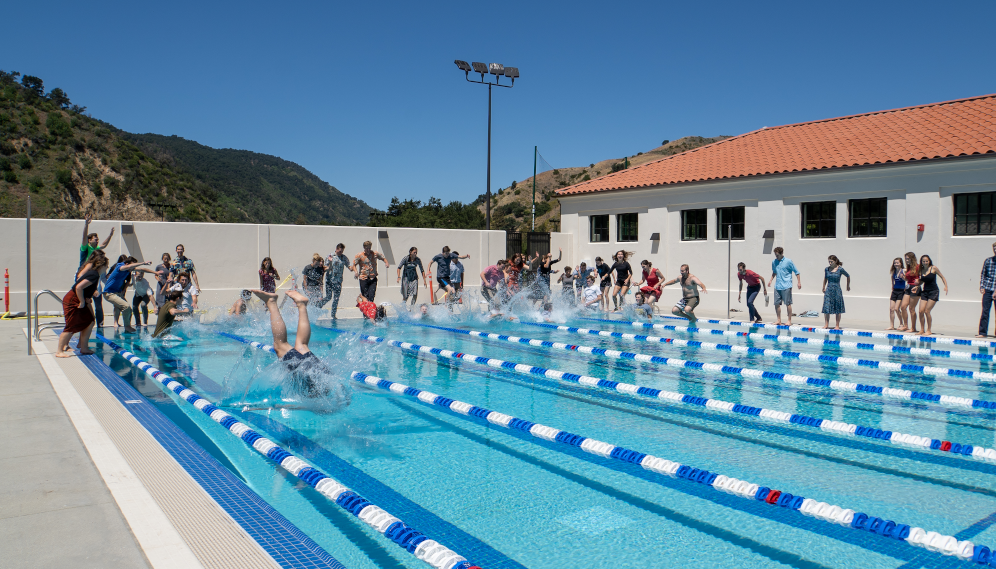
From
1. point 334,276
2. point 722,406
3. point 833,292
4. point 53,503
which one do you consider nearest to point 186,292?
point 334,276

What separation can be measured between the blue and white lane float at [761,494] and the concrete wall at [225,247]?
38.7 feet

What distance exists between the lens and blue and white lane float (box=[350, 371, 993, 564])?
10.4 feet

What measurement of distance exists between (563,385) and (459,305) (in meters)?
8.24

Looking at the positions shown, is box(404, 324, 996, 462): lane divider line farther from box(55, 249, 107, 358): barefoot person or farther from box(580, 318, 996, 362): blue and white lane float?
box(55, 249, 107, 358): barefoot person

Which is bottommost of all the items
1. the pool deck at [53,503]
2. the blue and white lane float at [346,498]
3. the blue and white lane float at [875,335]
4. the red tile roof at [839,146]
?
the blue and white lane float at [346,498]

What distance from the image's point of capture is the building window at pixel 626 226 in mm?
20844

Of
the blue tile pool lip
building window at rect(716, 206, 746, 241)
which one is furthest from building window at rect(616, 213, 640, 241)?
the blue tile pool lip

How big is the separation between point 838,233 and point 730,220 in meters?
3.00

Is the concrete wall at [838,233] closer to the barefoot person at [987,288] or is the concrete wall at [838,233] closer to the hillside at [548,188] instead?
the barefoot person at [987,288]

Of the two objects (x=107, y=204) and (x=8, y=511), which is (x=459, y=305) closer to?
(x=8, y=511)

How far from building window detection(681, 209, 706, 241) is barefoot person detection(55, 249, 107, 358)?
49.5ft

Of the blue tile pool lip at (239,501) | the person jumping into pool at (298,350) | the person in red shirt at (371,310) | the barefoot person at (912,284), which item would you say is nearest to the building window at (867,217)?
the barefoot person at (912,284)

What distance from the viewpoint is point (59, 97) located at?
5725 centimetres

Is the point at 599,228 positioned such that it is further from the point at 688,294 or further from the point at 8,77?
the point at 8,77
